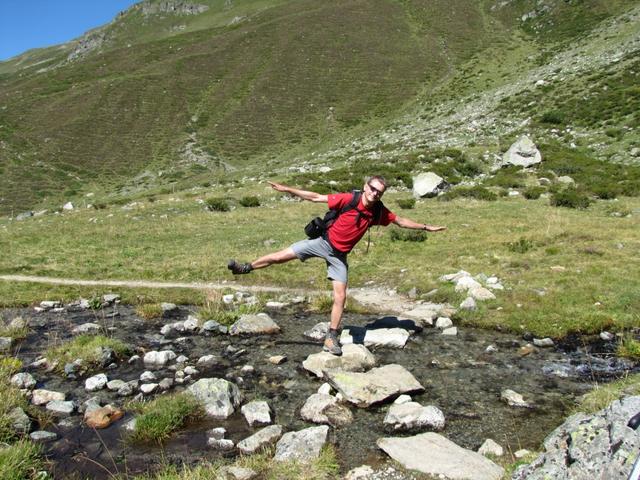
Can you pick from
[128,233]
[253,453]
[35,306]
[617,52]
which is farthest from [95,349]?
[617,52]

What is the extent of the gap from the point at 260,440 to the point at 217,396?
1364mm

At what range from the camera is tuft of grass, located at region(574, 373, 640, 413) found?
6.62m

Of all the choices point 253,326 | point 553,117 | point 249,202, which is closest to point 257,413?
point 253,326

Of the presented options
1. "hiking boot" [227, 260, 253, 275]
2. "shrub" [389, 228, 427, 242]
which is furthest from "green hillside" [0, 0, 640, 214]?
"hiking boot" [227, 260, 253, 275]

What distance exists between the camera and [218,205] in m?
30.9

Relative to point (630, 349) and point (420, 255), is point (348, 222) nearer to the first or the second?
point (630, 349)

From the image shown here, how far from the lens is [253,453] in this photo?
21.1 ft

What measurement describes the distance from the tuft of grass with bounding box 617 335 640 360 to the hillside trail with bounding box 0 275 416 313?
4985 millimetres

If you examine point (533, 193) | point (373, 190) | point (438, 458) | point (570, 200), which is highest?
point (373, 190)

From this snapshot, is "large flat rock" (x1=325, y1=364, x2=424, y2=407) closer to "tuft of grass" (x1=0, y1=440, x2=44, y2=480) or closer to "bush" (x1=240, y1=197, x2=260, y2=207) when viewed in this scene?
"tuft of grass" (x1=0, y1=440, x2=44, y2=480)

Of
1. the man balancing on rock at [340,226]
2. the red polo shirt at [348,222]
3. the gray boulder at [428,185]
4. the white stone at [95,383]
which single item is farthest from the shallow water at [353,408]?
Result: the gray boulder at [428,185]

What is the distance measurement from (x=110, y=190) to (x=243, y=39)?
6496 centimetres

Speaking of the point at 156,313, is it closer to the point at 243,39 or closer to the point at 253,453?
the point at 253,453

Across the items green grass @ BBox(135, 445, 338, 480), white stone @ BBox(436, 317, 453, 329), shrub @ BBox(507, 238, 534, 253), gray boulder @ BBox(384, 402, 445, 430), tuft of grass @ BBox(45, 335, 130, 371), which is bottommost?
shrub @ BBox(507, 238, 534, 253)
